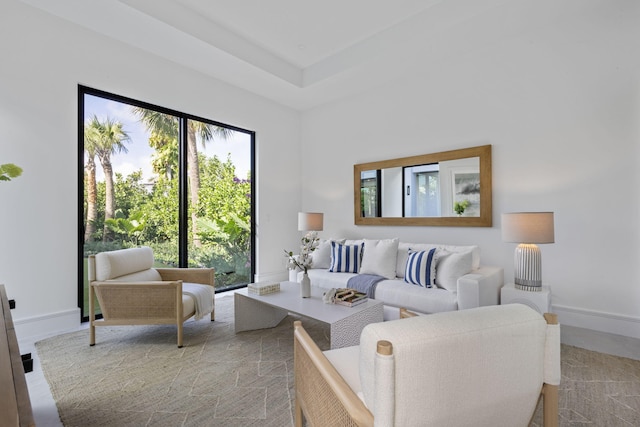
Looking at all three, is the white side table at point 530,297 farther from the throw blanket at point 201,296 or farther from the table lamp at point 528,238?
the throw blanket at point 201,296

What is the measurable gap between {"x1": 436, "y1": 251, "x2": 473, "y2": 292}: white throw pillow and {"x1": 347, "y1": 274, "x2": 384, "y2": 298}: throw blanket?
0.64m

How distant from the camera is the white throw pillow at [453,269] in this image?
2.94 metres

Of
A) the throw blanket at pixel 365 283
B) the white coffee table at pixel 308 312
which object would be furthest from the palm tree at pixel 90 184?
the throw blanket at pixel 365 283

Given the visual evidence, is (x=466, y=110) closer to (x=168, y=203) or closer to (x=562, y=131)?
(x=562, y=131)

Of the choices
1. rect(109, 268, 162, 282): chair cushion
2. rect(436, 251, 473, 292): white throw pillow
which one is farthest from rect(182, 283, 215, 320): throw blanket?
rect(436, 251, 473, 292): white throw pillow

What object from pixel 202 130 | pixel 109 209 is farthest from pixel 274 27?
pixel 109 209

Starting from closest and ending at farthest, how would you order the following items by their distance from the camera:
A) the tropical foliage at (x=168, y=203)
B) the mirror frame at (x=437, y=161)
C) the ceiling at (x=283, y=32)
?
1. the ceiling at (x=283, y=32)
2. the tropical foliage at (x=168, y=203)
3. the mirror frame at (x=437, y=161)

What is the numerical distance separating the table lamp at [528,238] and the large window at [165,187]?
363cm

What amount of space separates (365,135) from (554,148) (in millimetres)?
2387

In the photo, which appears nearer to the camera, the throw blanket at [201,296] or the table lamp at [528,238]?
the table lamp at [528,238]

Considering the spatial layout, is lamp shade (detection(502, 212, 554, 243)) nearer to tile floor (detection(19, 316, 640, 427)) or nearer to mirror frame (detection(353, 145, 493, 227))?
mirror frame (detection(353, 145, 493, 227))

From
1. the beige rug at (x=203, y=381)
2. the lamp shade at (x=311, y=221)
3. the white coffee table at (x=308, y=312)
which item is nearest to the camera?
the beige rug at (x=203, y=381)

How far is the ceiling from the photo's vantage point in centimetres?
308

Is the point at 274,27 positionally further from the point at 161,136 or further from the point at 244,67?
the point at 161,136
